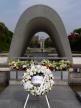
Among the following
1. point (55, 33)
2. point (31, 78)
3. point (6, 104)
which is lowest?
point (6, 104)

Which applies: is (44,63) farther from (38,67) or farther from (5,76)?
(38,67)

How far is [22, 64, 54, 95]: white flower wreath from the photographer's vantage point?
33.0ft

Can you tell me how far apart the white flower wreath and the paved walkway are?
2.35 feet

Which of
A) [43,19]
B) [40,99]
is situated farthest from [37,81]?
[43,19]

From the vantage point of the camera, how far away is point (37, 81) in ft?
32.9

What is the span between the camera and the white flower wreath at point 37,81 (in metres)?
10.0

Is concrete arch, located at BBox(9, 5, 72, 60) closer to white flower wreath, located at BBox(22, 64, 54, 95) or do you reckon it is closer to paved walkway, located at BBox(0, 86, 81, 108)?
paved walkway, located at BBox(0, 86, 81, 108)

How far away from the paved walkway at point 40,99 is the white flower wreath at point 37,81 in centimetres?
72

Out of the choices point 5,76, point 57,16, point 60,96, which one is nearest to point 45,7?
point 57,16

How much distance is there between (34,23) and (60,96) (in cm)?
1019

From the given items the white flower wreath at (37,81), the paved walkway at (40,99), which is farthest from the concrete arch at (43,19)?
the white flower wreath at (37,81)

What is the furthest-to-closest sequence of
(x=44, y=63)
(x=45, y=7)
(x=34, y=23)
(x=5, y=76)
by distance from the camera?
(x=34, y=23) → (x=45, y=7) → (x=5, y=76) → (x=44, y=63)

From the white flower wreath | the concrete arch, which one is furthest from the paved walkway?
the concrete arch

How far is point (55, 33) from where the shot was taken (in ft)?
72.0
